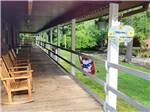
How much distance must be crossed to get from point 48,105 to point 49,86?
1.46 metres

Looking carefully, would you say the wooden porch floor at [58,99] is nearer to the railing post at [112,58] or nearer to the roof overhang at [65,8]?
the railing post at [112,58]

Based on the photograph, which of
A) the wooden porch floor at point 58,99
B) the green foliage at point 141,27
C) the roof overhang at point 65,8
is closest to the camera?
the wooden porch floor at point 58,99

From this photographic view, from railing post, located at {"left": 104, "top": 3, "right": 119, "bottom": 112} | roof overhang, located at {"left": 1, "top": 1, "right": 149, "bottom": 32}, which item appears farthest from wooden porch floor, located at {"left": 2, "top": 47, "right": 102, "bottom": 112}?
roof overhang, located at {"left": 1, "top": 1, "right": 149, "bottom": 32}

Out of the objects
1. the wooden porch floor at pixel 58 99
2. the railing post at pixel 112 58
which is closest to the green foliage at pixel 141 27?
the wooden porch floor at pixel 58 99

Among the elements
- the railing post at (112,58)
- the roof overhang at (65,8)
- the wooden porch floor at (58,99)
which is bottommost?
the wooden porch floor at (58,99)

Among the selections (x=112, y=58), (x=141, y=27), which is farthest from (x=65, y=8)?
(x=141, y=27)

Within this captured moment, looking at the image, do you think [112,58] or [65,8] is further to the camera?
[65,8]

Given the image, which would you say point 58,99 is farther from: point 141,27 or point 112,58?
point 141,27

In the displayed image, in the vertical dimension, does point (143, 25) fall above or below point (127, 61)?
above

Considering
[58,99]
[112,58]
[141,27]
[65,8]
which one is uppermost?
[65,8]

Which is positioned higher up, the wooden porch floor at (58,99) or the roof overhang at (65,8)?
the roof overhang at (65,8)

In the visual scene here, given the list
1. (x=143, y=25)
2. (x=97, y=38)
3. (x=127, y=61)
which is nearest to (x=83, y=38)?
(x=97, y=38)

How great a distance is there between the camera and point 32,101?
4668 mm

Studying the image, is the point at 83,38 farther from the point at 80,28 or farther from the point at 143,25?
the point at 143,25
